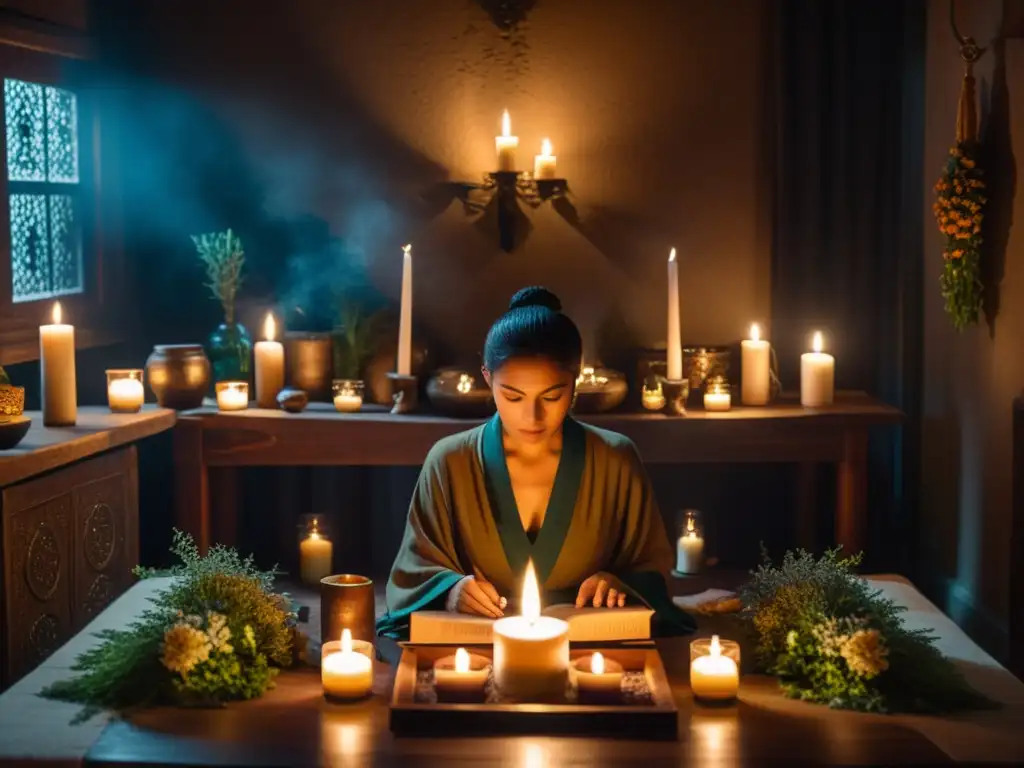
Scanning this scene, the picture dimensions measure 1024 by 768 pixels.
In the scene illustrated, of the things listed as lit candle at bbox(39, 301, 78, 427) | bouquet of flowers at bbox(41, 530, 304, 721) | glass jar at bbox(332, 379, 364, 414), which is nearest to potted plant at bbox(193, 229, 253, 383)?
glass jar at bbox(332, 379, 364, 414)

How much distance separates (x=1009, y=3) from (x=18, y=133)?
8.70 feet

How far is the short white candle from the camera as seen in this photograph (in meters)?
3.74

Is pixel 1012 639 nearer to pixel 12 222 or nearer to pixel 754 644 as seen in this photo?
pixel 754 644

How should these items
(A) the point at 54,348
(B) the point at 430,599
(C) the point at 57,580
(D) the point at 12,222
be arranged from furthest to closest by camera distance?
(D) the point at 12,222 → (A) the point at 54,348 → (C) the point at 57,580 → (B) the point at 430,599

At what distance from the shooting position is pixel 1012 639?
11.1ft

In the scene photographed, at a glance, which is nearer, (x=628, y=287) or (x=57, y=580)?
(x=57, y=580)

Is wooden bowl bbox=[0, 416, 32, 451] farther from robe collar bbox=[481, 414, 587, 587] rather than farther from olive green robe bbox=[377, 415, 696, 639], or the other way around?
robe collar bbox=[481, 414, 587, 587]

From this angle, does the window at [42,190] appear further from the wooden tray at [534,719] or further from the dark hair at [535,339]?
the wooden tray at [534,719]

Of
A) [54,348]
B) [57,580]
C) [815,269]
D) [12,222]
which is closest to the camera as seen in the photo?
[57,580]

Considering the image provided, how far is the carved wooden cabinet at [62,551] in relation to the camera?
9.39 feet

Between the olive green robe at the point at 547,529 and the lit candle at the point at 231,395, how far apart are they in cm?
147

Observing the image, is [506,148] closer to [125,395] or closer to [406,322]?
[406,322]

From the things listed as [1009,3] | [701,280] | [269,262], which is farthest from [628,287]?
[1009,3]

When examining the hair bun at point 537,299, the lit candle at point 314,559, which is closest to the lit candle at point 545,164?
the lit candle at point 314,559
